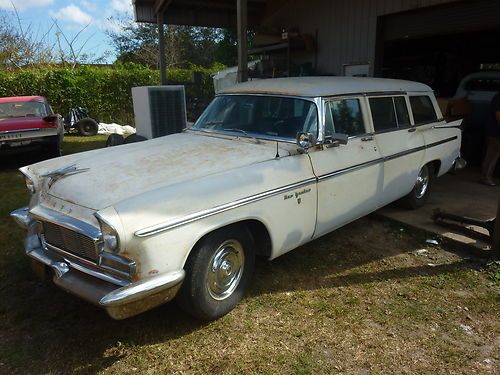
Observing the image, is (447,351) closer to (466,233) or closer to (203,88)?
(466,233)

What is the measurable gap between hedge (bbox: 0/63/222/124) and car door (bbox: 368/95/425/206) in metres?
13.0

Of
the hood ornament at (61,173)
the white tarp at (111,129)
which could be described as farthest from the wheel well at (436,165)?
the white tarp at (111,129)

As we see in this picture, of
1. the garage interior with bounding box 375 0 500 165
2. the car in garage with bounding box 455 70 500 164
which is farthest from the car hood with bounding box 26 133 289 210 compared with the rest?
the garage interior with bounding box 375 0 500 165

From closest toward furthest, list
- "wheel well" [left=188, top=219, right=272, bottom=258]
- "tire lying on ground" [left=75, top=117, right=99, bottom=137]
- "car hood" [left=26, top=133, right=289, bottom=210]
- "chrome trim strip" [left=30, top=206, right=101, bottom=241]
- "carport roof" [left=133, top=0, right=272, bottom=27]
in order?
"chrome trim strip" [left=30, top=206, right=101, bottom=241], "car hood" [left=26, top=133, right=289, bottom=210], "wheel well" [left=188, top=219, right=272, bottom=258], "carport roof" [left=133, top=0, right=272, bottom=27], "tire lying on ground" [left=75, top=117, right=99, bottom=137]

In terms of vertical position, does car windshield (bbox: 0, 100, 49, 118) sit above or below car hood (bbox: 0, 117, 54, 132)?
above

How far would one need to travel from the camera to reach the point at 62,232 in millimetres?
2787

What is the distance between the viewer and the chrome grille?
8.59ft

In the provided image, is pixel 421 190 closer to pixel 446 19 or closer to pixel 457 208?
pixel 457 208

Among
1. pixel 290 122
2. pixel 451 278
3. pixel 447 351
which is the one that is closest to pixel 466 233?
pixel 451 278

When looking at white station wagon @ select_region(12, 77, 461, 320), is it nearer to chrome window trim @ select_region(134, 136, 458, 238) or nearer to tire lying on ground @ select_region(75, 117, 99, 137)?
chrome window trim @ select_region(134, 136, 458, 238)

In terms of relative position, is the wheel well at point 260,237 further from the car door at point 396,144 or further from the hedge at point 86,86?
the hedge at point 86,86

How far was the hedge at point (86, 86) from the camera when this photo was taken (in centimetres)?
1404

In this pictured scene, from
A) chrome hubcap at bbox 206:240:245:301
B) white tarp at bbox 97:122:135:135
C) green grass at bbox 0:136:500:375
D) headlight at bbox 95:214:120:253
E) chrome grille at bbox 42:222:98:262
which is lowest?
green grass at bbox 0:136:500:375

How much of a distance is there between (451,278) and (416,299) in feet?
1.92
